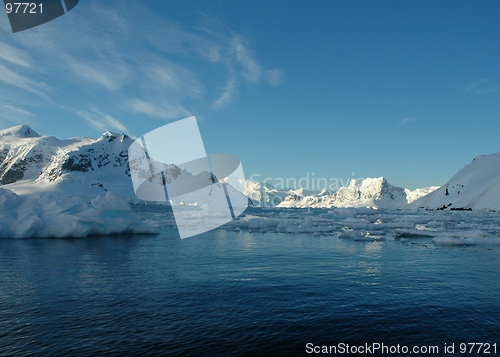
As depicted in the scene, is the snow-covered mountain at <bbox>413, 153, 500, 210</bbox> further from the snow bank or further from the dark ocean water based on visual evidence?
the snow bank

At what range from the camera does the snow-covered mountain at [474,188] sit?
4144 inches

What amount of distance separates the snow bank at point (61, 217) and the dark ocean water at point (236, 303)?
9580mm

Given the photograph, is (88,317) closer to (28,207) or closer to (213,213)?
(28,207)

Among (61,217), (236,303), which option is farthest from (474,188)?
(61,217)

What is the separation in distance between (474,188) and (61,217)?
14729cm

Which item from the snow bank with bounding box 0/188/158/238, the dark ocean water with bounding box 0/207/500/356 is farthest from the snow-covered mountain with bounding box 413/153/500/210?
→ the snow bank with bounding box 0/188/158/238

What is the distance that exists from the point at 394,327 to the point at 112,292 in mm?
10995

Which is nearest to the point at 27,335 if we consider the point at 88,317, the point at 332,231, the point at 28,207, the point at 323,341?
the point at 88,317

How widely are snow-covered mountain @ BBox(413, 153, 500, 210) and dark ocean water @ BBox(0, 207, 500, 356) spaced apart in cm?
11052

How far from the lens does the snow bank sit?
29.5m

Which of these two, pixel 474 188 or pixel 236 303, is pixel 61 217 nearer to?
pixel 236 303

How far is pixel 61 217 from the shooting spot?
30547 mm

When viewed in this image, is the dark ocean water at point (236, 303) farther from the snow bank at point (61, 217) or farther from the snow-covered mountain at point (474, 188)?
the snow-covered mountain at point (474, 188)

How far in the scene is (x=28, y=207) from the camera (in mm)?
31219
